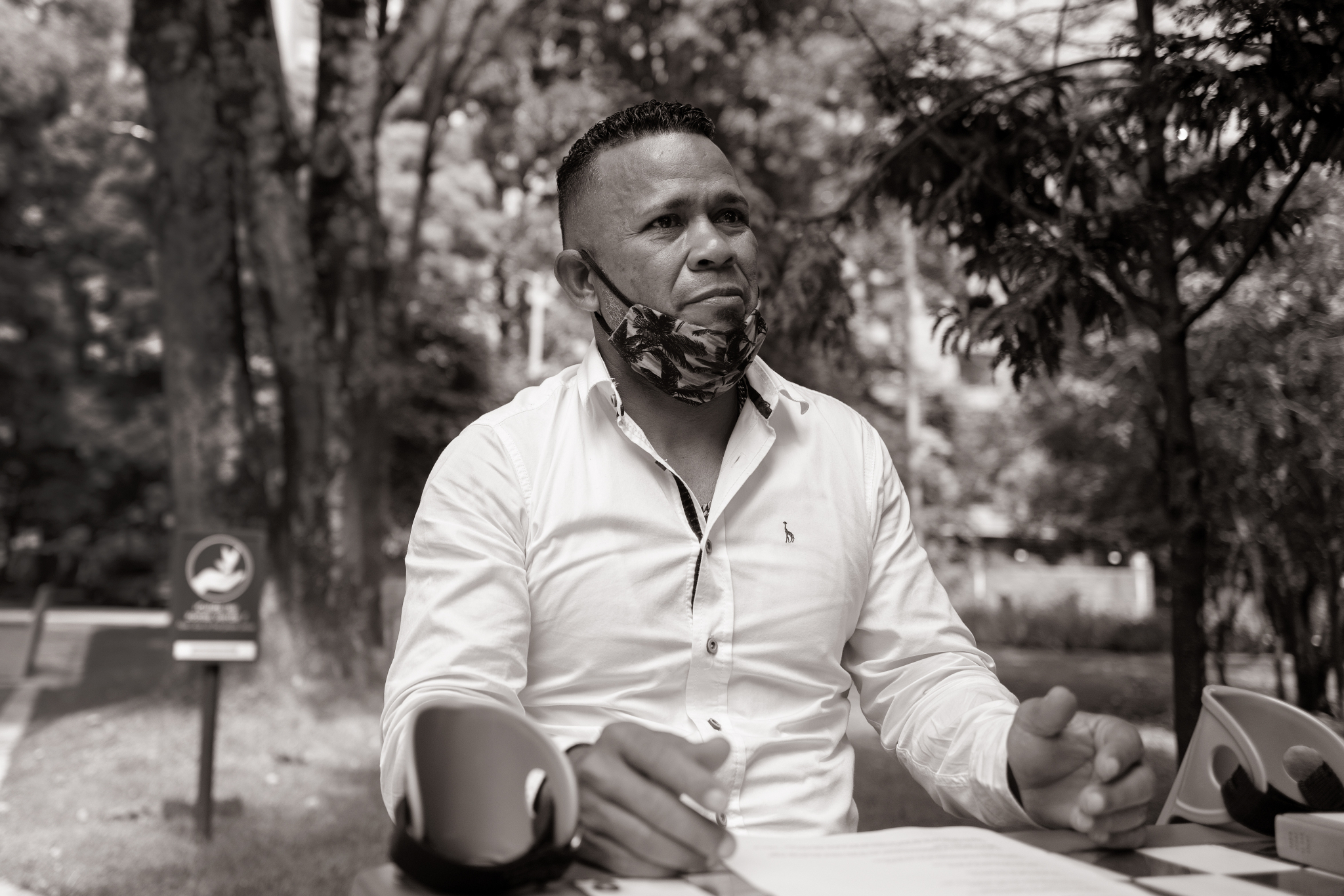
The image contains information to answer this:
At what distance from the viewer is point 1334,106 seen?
3254 mm

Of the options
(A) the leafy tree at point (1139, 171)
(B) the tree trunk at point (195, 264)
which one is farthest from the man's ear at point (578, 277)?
(B) the tree trunk at point (195, 264)

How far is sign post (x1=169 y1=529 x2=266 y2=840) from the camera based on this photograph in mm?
6188

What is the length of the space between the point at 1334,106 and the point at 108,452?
26.3m

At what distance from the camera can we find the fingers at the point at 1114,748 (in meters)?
1.40

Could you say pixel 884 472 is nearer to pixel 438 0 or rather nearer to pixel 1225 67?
pixel 1225 67

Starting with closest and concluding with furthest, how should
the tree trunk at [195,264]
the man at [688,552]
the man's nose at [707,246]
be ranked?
the man at [688,552] → the man's nose at [707,246] → the tree trunk at [195,264]

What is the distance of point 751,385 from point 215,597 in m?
4.70

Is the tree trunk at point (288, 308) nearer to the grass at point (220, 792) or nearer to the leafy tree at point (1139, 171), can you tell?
the grass at point (220, 792)

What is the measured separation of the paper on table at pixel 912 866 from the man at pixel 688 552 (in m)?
0.26

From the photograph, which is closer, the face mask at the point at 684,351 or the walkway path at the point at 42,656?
the face mask at the point at 684,351

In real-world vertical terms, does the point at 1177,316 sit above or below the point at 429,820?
above

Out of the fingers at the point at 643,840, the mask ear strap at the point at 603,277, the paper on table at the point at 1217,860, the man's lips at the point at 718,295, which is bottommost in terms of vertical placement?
the paper on table at the point at 1217,860

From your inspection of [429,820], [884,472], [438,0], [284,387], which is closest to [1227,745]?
[884,472]

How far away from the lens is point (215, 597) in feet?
20.6
